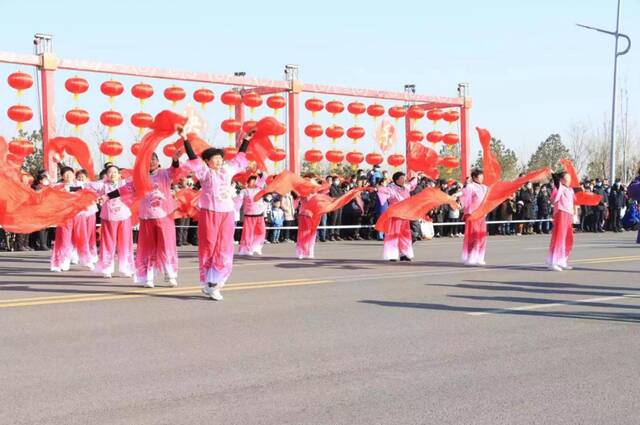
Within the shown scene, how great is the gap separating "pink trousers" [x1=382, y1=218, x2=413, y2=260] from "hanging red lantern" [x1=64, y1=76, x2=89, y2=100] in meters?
7.82

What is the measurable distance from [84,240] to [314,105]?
410 inches

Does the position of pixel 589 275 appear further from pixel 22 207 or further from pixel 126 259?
pixel 22 207

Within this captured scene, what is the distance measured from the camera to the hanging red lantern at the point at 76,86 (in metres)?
19.9

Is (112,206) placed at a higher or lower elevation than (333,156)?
lower

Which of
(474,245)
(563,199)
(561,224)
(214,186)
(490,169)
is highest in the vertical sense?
(490,169)

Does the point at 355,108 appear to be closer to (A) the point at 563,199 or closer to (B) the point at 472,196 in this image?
(B) the point at 472,196

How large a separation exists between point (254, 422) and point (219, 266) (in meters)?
5.61

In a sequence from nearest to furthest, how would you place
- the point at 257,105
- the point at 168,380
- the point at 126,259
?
the point at 168,380 → the point at 126,259 → the point at 257,105

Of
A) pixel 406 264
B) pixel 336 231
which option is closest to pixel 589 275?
pixel 406 264

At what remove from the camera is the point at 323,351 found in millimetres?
7281

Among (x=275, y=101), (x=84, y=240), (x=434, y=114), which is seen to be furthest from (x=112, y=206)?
(x=434, y=114)

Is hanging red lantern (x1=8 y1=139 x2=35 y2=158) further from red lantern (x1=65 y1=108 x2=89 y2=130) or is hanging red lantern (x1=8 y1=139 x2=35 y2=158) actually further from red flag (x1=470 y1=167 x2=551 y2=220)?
red flag (x1=470 y1=167 x2=551 y2=220)

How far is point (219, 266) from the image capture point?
10672mm

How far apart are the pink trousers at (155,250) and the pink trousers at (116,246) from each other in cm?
170
